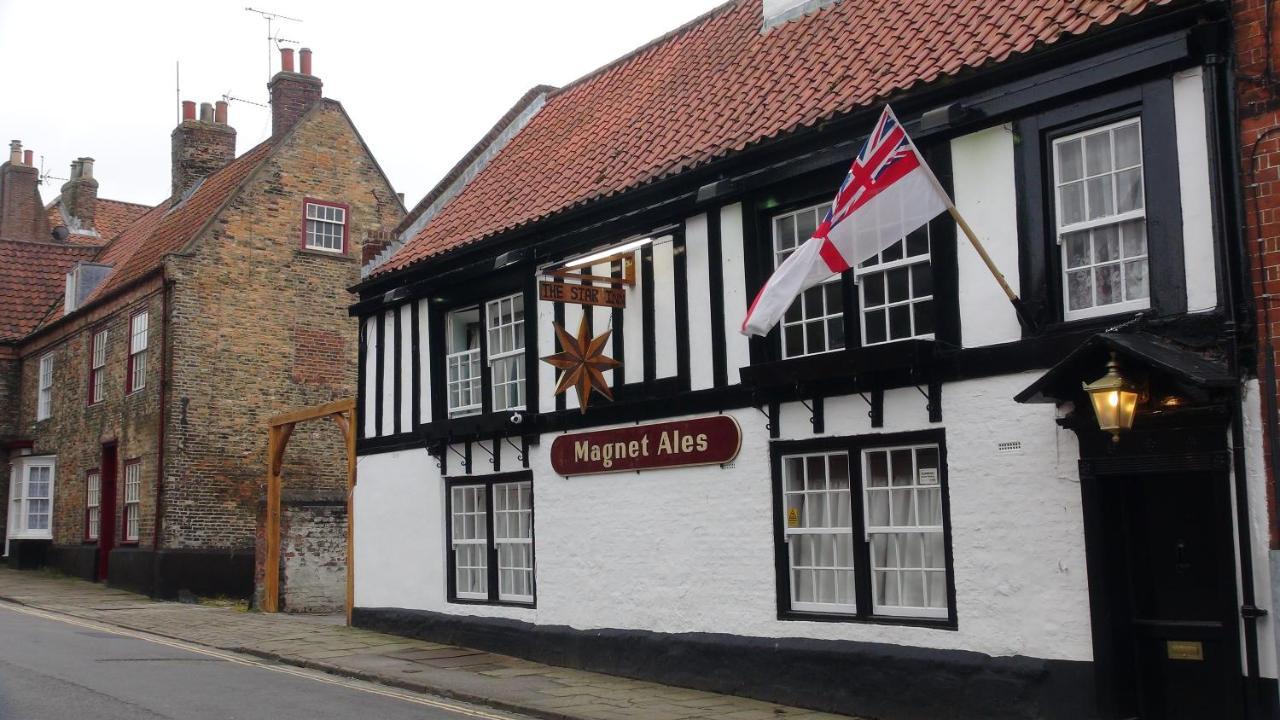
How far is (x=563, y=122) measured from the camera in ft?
63.2

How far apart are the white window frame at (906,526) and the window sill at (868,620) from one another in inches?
2.7

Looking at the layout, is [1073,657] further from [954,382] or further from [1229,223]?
[1229,223]

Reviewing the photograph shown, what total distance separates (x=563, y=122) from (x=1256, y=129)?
11939mm

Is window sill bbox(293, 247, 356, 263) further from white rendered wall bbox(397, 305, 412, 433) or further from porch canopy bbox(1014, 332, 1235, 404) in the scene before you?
porch canopy bbox(1014, 332, 1235, 404)

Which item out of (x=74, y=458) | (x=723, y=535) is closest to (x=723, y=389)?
(x=723, y=535)

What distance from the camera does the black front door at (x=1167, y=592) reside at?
30.1 ft

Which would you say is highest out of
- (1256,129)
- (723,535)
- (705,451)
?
(1256,129)

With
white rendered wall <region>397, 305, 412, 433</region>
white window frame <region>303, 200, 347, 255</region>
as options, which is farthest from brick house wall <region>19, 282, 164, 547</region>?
white rendered wall <region>397, 305, 412, 433</region>

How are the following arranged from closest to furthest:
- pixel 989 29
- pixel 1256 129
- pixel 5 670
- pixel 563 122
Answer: pixel 1256 129 → pixel 989 29 → pixel 5 670 → pixel 563 122

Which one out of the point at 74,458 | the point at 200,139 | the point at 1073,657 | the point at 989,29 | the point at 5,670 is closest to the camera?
the point at 1073,657

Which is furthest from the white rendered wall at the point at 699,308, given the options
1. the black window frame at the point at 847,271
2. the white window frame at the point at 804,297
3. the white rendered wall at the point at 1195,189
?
the white rendered wall at the point at 1195,189

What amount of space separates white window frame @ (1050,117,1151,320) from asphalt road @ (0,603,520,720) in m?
6.35

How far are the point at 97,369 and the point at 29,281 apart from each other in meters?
6.77

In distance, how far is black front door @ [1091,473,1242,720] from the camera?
9.18 meters
